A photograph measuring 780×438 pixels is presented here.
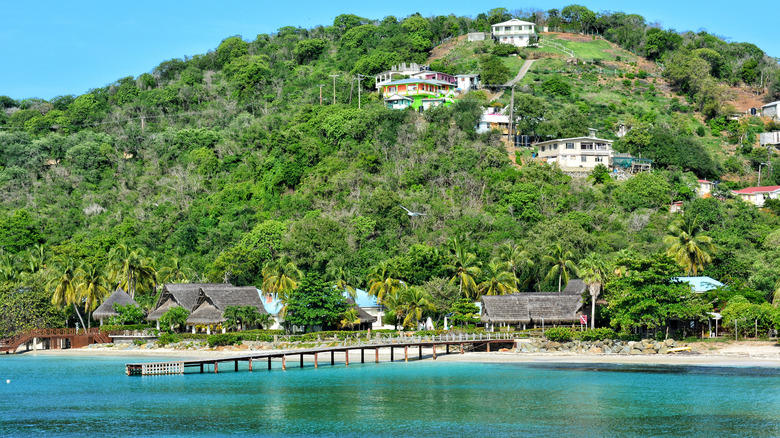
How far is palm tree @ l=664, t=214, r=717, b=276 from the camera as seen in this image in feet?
211

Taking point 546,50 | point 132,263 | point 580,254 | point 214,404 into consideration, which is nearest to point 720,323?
point 580,254

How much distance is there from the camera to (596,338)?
5844cm

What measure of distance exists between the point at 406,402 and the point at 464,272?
987 inches

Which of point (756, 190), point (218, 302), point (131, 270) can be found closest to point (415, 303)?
point (218, 302)

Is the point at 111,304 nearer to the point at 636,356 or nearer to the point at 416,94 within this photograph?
the point at 636,356

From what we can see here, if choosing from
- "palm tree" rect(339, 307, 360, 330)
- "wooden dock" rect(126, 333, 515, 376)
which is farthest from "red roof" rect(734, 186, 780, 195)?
"palm tree" rect(339, 307, 360, 330)

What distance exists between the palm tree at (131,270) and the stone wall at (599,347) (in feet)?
115

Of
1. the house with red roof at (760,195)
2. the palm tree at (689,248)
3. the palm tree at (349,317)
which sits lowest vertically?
the palm tree at (349,317)

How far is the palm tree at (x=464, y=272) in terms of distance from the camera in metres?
65.6

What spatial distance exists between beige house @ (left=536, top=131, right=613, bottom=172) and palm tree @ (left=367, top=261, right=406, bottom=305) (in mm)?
33017

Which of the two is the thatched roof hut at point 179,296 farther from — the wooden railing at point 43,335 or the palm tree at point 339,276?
the palm tree at point 339,276

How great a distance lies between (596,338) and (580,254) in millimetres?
11760

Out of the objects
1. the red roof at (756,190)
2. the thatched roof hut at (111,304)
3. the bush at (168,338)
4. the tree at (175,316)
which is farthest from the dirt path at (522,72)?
the bush at (168,338)

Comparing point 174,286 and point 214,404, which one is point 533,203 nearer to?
point 174,286
